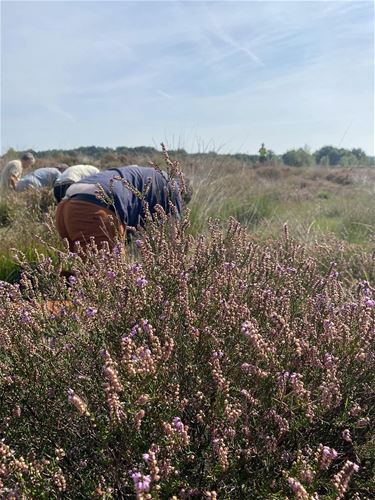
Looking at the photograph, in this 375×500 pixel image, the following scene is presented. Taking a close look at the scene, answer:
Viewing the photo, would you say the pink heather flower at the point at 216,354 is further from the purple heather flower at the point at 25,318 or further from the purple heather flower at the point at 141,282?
the purple heather flower at the point at 25,318

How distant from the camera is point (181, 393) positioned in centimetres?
154

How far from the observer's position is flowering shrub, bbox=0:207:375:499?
126 cm

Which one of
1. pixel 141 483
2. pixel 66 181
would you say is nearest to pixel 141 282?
pixel 141 483

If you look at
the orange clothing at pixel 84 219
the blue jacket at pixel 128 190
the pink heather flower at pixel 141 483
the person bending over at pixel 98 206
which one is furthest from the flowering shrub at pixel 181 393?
the orange clothing at pixel 84 219

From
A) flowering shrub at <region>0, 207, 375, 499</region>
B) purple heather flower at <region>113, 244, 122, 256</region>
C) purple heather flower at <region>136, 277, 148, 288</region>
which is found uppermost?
purple heather flower at <region>113, 244, 122, 256</region>

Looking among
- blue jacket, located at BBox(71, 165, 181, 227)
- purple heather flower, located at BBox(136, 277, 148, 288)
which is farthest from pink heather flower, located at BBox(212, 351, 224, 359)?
blue jacket, located at BBox(71, 165, 181, 227)

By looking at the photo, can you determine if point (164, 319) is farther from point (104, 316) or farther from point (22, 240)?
point (22, 240)

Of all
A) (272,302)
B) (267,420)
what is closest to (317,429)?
(267,420)

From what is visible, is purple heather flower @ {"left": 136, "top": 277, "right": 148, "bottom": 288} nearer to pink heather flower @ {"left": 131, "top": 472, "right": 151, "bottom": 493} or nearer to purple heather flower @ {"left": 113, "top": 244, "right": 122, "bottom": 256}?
purple heather flower @ {"left": 113, "top": 244, "right": 122, "bottom": 256}

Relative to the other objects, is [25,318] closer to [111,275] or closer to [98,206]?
[111,275]

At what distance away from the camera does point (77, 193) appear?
4.59 meters

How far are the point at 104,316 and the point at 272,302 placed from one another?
2.08 ft

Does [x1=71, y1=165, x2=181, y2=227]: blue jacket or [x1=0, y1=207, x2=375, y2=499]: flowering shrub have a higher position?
[x1=71, y1=165, x2=181, y2=227]: blue jacket

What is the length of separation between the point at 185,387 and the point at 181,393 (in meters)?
0.03
